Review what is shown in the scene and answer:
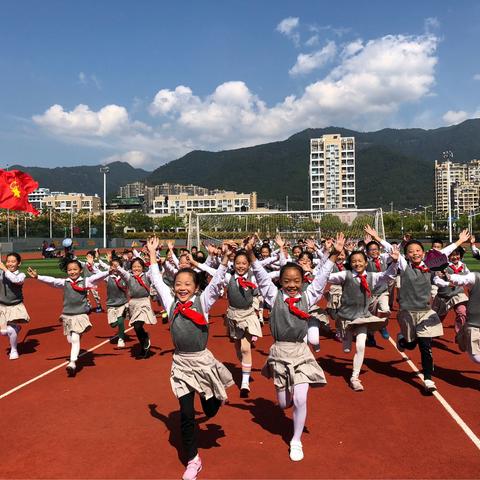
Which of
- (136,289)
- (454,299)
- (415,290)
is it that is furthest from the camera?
(136,289)

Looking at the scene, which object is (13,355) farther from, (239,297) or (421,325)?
(421,325)

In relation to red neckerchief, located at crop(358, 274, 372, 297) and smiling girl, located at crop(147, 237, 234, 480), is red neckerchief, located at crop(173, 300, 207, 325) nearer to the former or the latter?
smiling girl, located at crop(147, 237, 234, 480)

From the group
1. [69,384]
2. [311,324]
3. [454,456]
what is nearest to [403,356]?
[311,324]

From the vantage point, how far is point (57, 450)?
4926 millimetres

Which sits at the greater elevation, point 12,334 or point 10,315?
point 10,315

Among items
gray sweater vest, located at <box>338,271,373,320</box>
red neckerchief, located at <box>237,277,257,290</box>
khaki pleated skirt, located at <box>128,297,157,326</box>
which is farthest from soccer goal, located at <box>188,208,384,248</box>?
red neckerchief, located at <box>237,277,257,290</box>

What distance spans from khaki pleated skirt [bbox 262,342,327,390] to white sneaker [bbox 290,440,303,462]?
1.68 ft

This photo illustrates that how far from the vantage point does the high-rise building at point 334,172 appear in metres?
166

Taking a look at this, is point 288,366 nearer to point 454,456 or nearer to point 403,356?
point 454,456

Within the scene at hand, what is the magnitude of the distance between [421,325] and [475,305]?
0.74 metres

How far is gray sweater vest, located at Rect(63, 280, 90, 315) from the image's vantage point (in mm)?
7961

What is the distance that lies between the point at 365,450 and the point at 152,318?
17.3 ft

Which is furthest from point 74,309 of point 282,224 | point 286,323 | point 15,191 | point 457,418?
point 282,224

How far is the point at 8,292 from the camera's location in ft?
29.6
